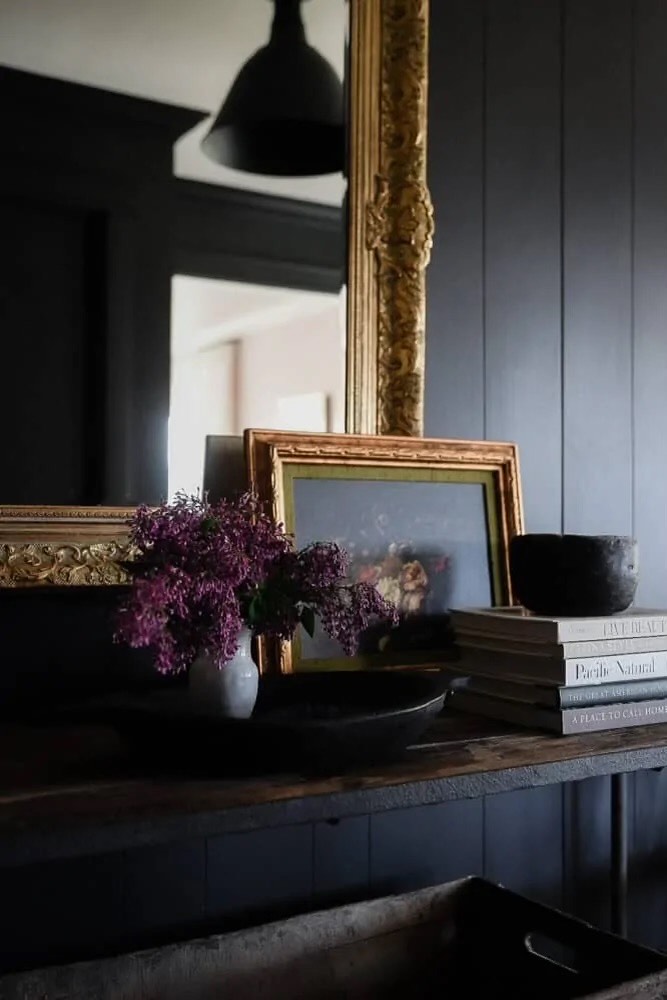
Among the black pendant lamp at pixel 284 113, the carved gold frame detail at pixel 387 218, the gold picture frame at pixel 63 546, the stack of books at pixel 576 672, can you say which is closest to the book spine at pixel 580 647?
the stack of books at pixel 576 672

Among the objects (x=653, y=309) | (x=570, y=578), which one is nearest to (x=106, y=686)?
(x=570, y=578)

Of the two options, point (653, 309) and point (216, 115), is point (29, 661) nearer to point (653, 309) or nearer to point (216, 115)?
point (216, 115)

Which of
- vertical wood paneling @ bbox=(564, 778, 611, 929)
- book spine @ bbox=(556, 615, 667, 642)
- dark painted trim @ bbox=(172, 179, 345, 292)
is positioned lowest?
vertical wood paneling @ bbox=(564, 778, 611, 929)

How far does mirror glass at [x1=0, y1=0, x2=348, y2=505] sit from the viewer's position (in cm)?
121

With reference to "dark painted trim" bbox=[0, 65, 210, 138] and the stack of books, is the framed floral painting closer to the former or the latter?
the stack of books

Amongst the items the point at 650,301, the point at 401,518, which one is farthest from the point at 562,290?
the point at 401,518

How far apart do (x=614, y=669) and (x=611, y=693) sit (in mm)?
27

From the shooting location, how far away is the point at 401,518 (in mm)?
1370

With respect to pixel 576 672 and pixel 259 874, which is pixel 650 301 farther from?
pixel 259 874

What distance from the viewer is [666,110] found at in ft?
5.74

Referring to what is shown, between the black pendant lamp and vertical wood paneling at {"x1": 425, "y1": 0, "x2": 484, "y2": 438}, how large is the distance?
179 millimetres

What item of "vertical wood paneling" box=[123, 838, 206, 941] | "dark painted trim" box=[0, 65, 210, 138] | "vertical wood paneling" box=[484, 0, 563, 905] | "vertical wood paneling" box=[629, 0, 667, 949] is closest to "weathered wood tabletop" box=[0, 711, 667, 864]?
"vertical wood paneling" box=[123, 838, 206, 941]

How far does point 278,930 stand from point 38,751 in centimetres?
40

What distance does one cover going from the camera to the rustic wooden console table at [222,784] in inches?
32.1
